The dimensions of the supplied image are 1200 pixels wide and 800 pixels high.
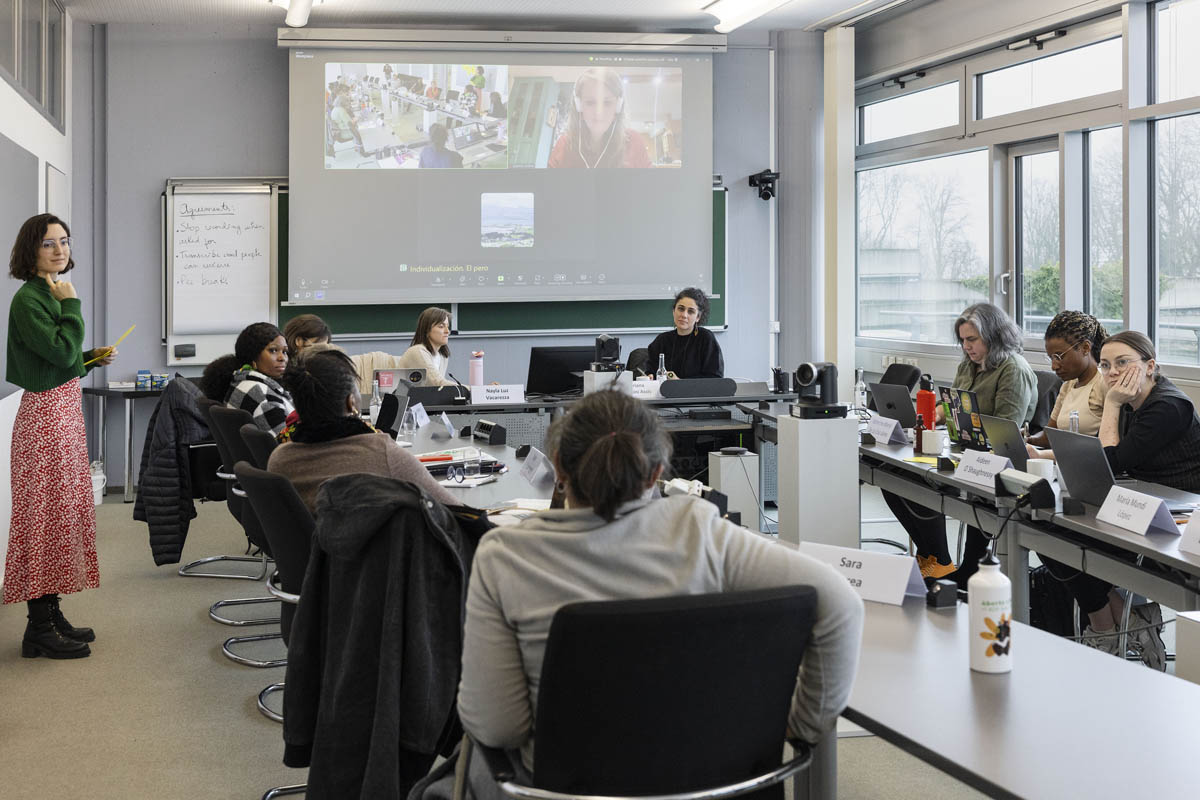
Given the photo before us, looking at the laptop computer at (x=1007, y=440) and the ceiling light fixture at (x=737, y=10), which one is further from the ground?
the ceiling light fixture at (x=737, y=10)

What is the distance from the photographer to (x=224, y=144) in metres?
7.38

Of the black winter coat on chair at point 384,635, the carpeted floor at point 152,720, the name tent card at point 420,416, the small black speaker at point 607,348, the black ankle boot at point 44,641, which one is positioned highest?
the small black speaker at point 607,348

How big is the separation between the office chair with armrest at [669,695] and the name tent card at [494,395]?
12.8 ft

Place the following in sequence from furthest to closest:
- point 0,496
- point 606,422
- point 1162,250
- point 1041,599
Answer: point 1162,250
point 0,496
point 1041,599
point 606,422

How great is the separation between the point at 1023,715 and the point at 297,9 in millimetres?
6229

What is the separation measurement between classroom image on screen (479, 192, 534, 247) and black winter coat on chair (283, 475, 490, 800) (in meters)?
5.58

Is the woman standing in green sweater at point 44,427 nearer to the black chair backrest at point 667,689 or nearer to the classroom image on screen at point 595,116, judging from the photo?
the black chair backrest at point 667,689

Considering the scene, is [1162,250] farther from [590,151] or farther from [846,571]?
[846,571]

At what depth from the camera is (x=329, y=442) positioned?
111 inches

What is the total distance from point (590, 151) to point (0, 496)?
14.3 ft

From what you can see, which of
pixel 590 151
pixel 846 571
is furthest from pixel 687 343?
pixel 846 571

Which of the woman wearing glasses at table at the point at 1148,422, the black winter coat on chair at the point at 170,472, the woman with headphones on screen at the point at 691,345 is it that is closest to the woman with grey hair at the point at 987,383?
the woman wearing glasses at table at the point at 1148,422

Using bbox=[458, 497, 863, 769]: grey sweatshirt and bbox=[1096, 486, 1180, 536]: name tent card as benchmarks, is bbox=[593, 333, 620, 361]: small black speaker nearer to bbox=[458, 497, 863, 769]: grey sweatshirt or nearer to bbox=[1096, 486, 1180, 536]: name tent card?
bbox=[1096, 486, 1180, 536]: name tent card

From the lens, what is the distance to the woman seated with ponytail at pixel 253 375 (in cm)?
412
